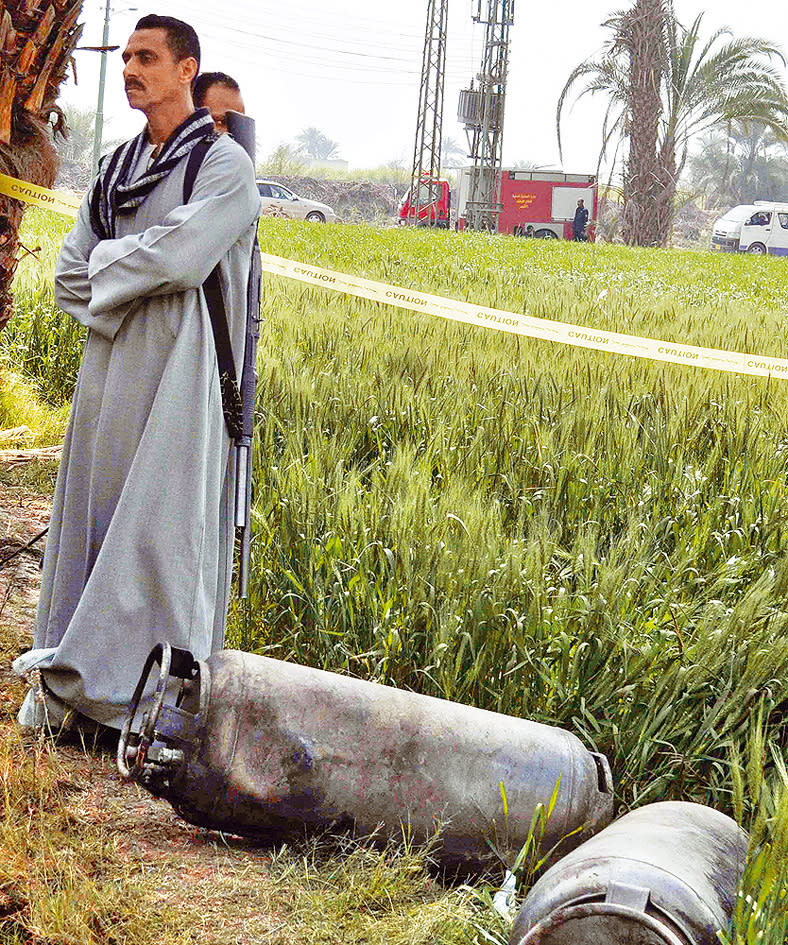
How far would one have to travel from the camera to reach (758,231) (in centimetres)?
4200

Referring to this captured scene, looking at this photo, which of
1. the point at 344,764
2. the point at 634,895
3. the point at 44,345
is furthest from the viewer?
the point at 44,345

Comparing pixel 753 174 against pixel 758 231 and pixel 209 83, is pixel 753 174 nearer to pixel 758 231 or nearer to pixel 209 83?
pixel 758 231

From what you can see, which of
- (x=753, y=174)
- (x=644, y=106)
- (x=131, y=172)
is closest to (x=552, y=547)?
(x=131, y=172)

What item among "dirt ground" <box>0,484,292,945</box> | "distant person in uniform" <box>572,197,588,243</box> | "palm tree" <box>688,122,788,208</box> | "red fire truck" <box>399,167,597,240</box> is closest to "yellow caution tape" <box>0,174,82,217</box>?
"dirt ground" <box>0,484,292,945</box>

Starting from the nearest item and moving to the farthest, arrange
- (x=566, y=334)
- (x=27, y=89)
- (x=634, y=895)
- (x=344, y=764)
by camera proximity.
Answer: (x=634, y=895) → (x=344, y=764) → (x=27, y=89) → (x=566, y=334)

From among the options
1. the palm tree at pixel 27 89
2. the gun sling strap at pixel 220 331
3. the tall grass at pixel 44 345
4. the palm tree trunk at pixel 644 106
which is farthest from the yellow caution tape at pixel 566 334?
the palm tree trunk at pixel 644 106

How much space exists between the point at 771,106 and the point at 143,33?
28475 mm

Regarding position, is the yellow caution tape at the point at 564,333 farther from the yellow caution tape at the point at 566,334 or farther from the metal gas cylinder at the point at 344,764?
the metal gas cylinder at the point at 344,764

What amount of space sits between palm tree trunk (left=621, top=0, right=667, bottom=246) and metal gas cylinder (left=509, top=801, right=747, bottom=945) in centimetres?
2743

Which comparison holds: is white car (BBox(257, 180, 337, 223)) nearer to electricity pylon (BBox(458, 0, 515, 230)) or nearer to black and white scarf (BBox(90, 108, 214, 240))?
electricity pylon (BBox(458, 0, 515, 230))

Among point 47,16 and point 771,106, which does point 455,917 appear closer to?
point 47,16

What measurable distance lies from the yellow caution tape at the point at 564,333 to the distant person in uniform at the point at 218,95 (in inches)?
132

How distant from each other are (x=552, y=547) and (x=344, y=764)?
1091mm

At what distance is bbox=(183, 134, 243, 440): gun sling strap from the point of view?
3.11 meters
